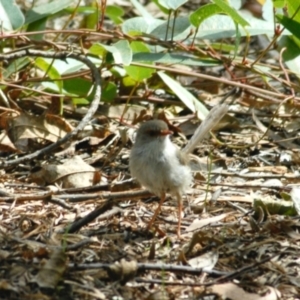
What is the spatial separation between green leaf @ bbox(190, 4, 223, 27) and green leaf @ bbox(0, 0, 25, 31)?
1.46 metres

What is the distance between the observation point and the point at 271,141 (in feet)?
23.6

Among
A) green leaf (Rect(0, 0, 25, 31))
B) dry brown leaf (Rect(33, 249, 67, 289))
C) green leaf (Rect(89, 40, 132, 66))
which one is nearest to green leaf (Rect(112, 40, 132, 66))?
green leaf (Rect(89, 40, 132, 66))

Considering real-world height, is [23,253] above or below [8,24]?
below

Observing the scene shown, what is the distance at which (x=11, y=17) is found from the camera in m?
6.49

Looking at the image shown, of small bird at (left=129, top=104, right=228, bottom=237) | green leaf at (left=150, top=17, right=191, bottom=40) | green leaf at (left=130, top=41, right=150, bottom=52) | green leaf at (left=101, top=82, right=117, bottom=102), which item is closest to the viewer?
small bird at (left=129, top=104, right=228, bottom=237)

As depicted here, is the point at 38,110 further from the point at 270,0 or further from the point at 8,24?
the point at 270,0

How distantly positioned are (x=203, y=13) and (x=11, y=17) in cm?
164

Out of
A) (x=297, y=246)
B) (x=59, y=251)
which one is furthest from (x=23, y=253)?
(x=297, y=246)

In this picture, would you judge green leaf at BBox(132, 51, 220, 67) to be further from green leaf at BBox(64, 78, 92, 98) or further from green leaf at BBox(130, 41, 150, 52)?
green leaf at BBox(64, 78, 92, 98)

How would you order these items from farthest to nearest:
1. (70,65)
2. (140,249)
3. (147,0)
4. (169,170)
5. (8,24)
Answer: (147,0)
(70,65)
(8,24)
(169,170)
(140,249)

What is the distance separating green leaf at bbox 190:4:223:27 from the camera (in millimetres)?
6133

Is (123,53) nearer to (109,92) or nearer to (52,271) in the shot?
(109,92)

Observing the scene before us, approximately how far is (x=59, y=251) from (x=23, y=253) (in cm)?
29

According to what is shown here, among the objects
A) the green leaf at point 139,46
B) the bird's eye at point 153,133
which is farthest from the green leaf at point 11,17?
the bird's eye at point 153,133
